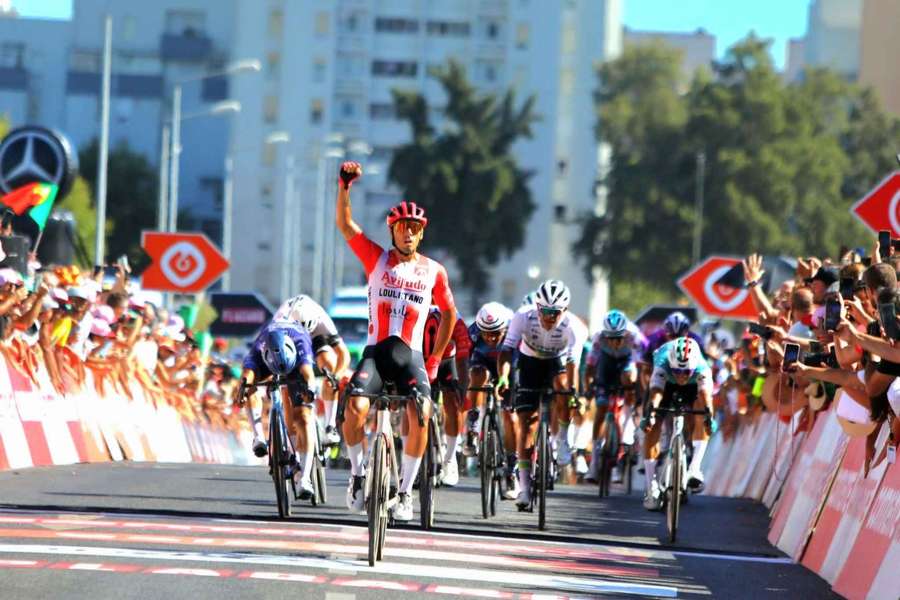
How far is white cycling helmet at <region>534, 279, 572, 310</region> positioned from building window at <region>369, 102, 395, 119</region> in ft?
349

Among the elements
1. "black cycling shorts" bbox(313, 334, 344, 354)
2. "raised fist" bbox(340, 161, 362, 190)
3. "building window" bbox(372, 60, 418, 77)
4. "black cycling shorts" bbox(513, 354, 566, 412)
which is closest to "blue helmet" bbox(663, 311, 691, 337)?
"black cycling shorts" bbox(513, 354, 566, 412)

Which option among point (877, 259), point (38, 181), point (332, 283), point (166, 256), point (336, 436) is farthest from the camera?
point (332, 283)

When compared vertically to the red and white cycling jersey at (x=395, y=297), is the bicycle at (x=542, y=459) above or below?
below

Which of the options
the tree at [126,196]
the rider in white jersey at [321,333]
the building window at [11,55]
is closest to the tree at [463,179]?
the tree at [126,196]

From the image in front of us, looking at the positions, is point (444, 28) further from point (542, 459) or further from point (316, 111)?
point (542, 459)

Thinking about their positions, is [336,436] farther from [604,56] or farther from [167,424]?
[604,56]

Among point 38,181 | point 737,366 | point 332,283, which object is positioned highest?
point 38,181

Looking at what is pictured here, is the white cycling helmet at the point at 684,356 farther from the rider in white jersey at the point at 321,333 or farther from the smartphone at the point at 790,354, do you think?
the smartphone at the point at 790,354

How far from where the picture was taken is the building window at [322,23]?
121 m

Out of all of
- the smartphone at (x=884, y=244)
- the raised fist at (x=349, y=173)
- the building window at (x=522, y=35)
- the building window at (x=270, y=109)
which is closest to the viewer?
the raised fist at (x=349, y=173)

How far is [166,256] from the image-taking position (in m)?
33.4

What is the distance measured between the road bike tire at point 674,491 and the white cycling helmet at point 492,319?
3.06m

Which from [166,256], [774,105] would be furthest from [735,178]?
[166,256]

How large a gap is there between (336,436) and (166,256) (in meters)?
17.2
